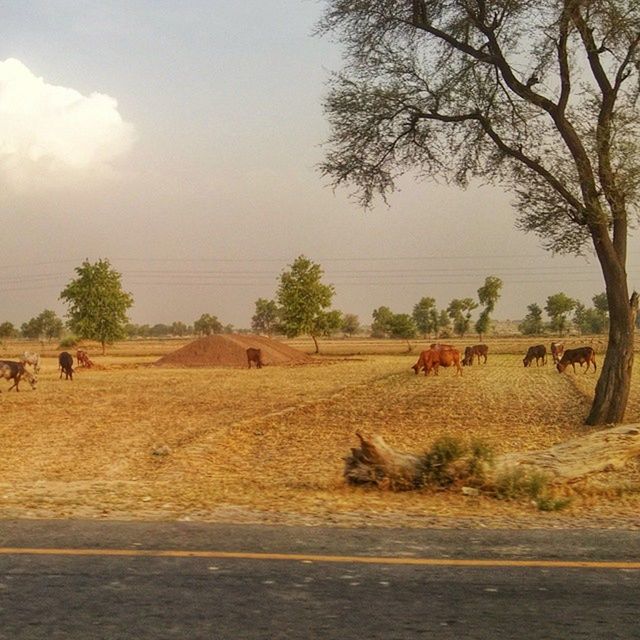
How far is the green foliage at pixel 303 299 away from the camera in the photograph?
300ft

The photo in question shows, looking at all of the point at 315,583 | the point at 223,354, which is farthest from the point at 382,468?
the point at 223,354

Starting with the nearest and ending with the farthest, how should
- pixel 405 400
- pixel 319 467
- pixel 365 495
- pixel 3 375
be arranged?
pixel 365 495 < pixel 319 467 < pixel 405 400 < pixel 3 375

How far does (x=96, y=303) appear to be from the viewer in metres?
88.3

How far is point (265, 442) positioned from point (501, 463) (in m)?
8.50

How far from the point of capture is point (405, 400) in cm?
2939

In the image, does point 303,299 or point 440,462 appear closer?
point 440,462

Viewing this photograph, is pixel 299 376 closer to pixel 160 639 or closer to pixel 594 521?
pixel 594 521

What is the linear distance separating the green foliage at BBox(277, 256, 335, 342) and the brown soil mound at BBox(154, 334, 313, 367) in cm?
2333

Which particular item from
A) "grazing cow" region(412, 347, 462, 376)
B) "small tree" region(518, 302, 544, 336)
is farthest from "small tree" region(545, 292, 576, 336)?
"grazing cow" region(412, 347, 462, 376)

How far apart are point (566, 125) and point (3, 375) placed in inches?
950

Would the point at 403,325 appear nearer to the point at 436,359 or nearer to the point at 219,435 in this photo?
the point at 436,359

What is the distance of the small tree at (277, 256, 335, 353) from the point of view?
300 ft

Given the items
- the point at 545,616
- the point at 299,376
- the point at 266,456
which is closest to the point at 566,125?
the point at 266,456

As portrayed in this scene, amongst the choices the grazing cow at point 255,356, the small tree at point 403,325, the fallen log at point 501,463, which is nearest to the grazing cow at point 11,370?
the grazing cow at point 255,356
